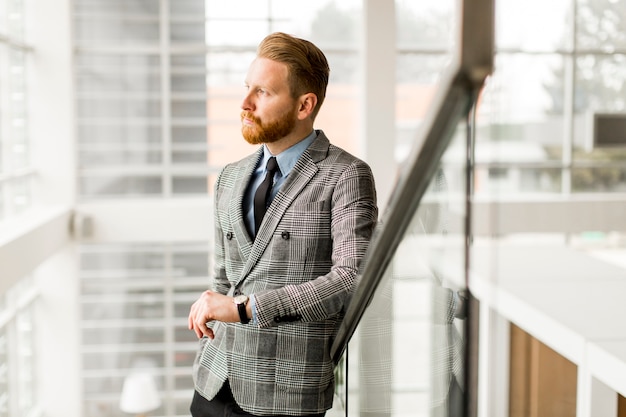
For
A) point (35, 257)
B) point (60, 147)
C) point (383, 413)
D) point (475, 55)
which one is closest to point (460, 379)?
point (475, 55)

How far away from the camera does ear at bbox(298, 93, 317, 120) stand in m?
2.02

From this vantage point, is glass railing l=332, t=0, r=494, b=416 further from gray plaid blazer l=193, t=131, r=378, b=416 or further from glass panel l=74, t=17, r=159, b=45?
glass panel l=74, t=17, r=159, b=45

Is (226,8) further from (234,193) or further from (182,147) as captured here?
(234,193)

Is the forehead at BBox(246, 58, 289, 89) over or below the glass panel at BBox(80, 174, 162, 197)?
over

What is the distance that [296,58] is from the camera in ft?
6.68

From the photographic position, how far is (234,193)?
80.6 inches

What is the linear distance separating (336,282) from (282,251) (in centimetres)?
18

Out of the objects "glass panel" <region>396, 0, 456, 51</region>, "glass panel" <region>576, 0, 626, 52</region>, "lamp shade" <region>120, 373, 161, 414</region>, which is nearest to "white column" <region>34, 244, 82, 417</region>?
"lamp shade" <region>120, 373, 161, 414</region>

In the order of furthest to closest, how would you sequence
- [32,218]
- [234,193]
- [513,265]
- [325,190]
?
[32,218] < [513,265] < [234,193] < [325,190]

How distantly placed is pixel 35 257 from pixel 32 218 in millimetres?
748

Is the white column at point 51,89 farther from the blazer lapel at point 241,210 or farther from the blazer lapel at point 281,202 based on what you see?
the blazer lapel at point 281,202

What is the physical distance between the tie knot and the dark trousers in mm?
552

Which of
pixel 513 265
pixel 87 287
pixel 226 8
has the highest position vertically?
pixel 226 8

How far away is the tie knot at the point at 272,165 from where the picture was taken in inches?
80.4
